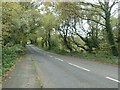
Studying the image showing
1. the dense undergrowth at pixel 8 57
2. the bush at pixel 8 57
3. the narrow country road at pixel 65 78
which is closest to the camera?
the narrow country road at pixel 65 78

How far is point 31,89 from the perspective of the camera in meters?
10.4

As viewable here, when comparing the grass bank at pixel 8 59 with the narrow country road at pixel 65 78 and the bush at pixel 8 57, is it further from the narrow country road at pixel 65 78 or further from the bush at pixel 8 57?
the narrow country road at pixel 65 78

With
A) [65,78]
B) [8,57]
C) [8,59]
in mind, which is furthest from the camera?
[8,57]

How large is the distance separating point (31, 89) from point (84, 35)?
108 feet

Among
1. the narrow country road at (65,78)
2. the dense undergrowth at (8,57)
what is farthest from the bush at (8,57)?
the narrow country road at (65,78)

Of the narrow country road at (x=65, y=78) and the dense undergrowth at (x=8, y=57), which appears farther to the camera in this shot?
the dense undergrowth at (x=8, y=57)

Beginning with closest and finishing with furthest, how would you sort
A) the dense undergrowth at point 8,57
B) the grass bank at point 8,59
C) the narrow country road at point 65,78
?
the narrow country road at point 65,78, the grass bank at point 8,59, the dense undergrowth at point 8,57

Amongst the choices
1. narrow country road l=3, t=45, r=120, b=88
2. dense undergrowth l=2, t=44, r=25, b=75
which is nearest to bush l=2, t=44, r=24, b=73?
dense undergrowth l=2, t=44, r=25, b=75

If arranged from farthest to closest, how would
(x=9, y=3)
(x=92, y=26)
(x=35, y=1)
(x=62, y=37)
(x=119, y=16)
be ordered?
(x=62, y=37) → (x=35, y=1) → (x=92, y=26) → (x=119, y=16) → (x=9, y=3)

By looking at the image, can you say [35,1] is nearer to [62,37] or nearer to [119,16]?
[62,37]

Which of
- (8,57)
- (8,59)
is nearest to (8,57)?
(8,57)

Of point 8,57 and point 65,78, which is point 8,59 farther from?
point 65,78

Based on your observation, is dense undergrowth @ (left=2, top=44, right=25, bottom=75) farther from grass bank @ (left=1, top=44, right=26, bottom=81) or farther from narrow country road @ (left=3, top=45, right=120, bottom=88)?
narrow country road @ (left=3, top=45, right=120, bottom=88)

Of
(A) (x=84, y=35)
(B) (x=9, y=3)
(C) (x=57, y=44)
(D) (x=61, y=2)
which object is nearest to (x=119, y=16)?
(D) (x=61, y=2)
